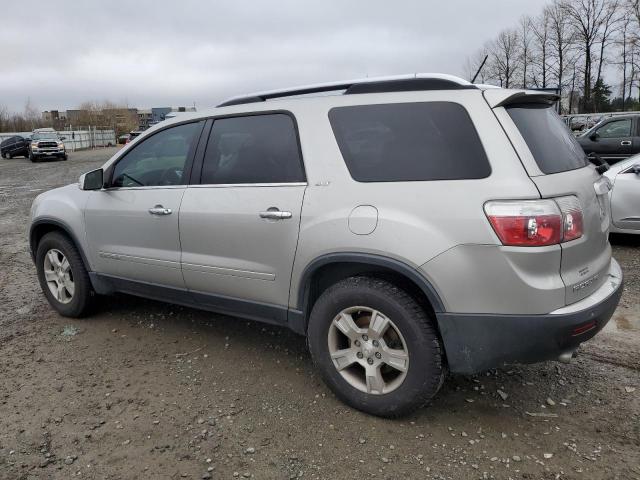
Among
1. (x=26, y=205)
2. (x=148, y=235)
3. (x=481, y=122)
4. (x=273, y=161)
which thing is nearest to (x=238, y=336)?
(x=148, y=235)

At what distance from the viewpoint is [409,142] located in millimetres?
2869

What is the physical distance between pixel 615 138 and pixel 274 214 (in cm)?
1042

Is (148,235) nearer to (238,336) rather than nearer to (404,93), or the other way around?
(238,336)

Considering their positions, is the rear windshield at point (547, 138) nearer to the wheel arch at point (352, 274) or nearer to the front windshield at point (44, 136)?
the wheel arch at point (352, 274)

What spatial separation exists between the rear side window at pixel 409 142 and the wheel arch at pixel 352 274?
0.44 metres

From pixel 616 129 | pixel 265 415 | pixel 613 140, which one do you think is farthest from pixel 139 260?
pixel 616 129

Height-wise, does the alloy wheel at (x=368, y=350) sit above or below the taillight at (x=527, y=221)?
below

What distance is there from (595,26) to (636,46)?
4980 mm

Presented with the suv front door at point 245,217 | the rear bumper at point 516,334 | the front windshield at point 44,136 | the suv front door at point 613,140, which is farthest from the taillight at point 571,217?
the front windshield at point 44,136

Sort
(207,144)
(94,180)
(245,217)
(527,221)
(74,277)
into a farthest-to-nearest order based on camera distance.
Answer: (74,277) → (94,180) → (207,144) → (245,217) → (527,221)

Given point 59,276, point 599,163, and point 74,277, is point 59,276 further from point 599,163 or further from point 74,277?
point 599,163

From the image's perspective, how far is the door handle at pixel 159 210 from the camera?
374 cm

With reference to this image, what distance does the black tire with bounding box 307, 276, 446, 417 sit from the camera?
2.76 metres

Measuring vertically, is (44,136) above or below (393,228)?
above
